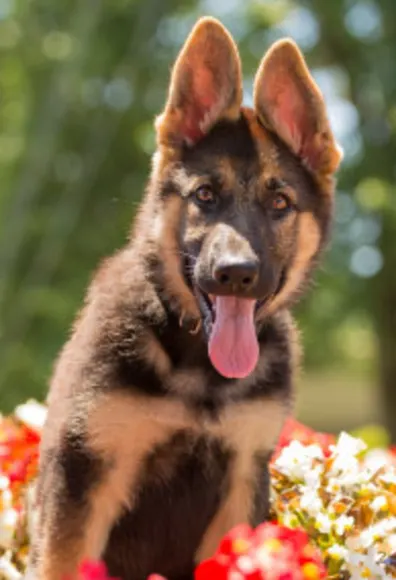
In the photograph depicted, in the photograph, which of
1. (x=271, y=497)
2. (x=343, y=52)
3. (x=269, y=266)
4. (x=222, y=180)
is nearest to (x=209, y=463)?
(x=271, y=497)

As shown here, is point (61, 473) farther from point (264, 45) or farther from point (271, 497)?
point (264, 45)

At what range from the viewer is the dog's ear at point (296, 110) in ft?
11.7

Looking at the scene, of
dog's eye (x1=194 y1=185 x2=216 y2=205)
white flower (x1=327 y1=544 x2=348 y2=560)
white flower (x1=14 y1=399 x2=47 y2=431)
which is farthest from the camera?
white flower (x1=14 y1=399 x2=47 y2=431)

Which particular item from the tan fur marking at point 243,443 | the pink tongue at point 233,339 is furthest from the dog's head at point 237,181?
the tan fur marking at point 243,443

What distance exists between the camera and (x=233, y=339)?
3.26 m

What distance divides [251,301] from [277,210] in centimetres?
40

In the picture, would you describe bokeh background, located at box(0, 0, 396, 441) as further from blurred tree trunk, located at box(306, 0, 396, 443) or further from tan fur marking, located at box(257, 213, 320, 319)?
tan fur marking, located at box(257, 213, 320, 319)

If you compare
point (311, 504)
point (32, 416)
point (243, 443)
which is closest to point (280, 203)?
point (243, 443)

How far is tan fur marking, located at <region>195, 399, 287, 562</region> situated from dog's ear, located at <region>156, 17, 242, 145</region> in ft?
3.41

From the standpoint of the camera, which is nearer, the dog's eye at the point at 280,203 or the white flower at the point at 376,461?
the dog's eye at the point at 280,203

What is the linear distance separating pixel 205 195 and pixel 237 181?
0.41 feet

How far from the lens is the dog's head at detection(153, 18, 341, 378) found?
129 inches

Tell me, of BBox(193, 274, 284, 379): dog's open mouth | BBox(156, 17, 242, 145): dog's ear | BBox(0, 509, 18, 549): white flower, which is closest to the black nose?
BBox(193, 274, 284, 379): dog's open mouth

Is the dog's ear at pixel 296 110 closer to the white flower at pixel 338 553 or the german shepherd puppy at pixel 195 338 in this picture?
the german shepherd puppy at pixel 195 338
